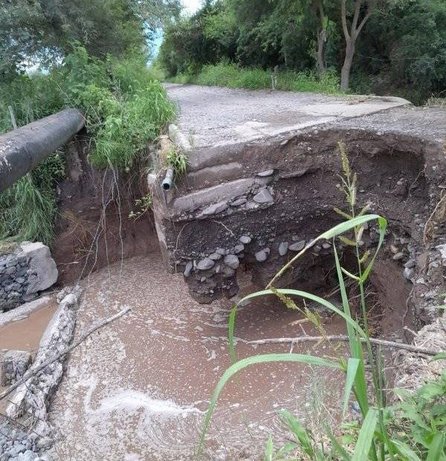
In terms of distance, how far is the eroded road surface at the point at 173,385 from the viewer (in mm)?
3510

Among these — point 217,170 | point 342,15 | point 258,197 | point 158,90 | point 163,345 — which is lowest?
point 163,345

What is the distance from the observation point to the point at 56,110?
6.68m

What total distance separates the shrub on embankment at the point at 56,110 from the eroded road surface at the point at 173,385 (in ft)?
5.84

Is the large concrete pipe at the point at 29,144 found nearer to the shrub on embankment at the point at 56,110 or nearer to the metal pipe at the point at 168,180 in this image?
the shrub on embankment at the point at 56,110

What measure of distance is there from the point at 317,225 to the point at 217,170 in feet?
3.75

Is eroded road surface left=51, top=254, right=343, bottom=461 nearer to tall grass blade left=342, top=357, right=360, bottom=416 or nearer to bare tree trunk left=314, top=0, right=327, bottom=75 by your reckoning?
tall grass blade left=342, top=357, right=360, bottom=416

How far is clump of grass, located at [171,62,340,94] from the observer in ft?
30.3

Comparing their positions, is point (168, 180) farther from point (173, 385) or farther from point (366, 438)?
point (366, 438)

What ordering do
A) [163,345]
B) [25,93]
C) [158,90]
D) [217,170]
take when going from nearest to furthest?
[217,170] → [163,345] → [158,90] → [25,93]

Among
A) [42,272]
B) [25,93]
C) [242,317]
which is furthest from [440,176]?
[25,93]

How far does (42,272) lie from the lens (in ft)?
21.0

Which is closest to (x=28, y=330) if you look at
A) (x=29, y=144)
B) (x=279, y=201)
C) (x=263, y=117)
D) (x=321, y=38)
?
(x=29, y=144)

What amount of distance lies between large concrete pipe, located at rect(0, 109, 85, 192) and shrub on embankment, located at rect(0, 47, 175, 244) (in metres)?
0.59

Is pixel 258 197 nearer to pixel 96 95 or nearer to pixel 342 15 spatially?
pixel 96 95
